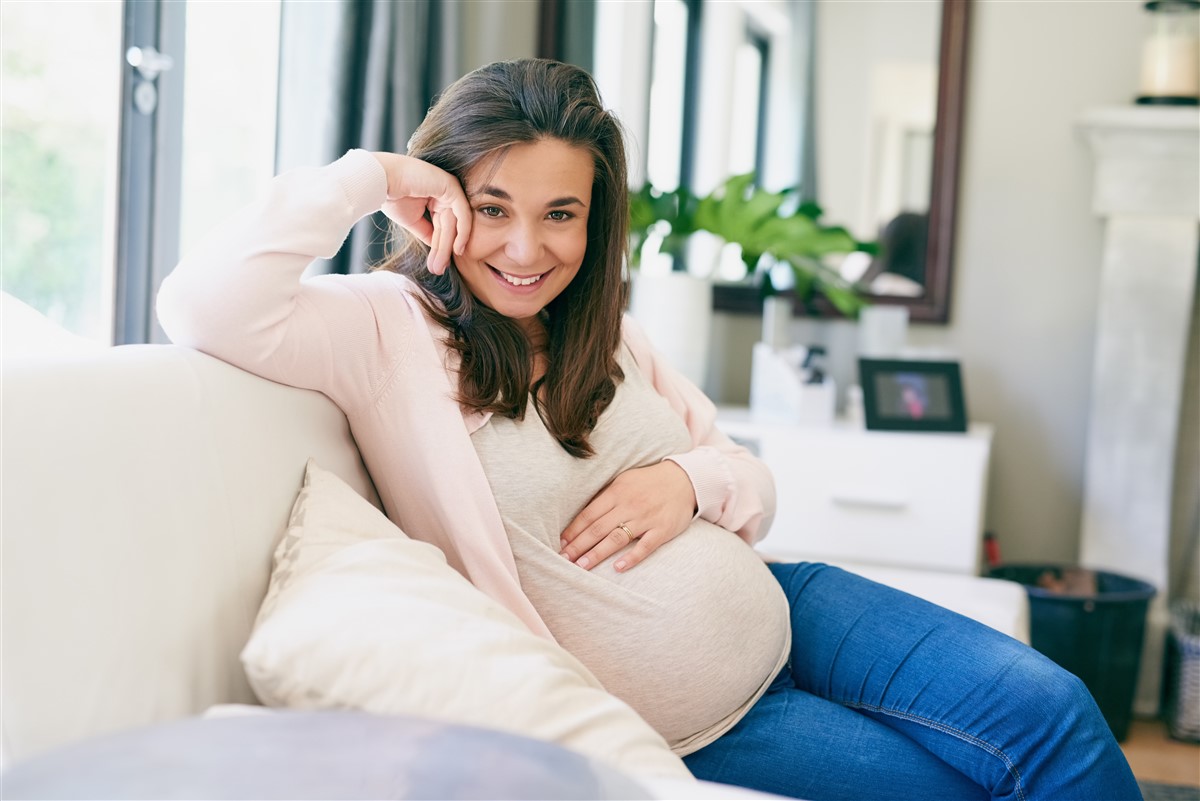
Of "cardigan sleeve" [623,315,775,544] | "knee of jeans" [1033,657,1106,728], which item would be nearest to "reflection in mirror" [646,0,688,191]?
"cardigan sleeve" [623,315,775,544]

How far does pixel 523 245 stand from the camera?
48.7 inches

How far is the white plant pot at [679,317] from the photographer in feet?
8.64

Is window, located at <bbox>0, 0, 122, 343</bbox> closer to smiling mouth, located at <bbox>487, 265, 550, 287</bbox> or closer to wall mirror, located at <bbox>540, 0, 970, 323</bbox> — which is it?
smiling mouth, located at <bbox>487, 265, 550, 287</bbox>

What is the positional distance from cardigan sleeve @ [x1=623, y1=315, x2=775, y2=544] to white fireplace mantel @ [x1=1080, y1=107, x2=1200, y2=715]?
5.08 ft

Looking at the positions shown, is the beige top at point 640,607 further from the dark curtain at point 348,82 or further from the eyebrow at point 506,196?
the dark curtain at point 348,82

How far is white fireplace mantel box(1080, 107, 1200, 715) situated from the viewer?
8.41 ft

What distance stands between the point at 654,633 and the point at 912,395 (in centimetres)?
155

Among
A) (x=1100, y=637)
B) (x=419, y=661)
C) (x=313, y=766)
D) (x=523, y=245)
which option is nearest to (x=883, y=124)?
(x=1100, y=637)

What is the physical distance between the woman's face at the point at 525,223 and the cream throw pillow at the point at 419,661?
45 centimetres

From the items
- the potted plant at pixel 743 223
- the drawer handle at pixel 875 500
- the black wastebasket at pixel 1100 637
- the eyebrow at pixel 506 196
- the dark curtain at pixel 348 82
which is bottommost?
the black wastebasket at pixel 1100 637

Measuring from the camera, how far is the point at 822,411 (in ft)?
8.41

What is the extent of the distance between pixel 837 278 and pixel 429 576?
205 cm

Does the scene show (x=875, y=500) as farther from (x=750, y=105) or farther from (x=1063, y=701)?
(x=1063, y=701)

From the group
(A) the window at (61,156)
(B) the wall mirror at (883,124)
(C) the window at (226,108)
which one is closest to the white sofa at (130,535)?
(A) the window at (61,156)
